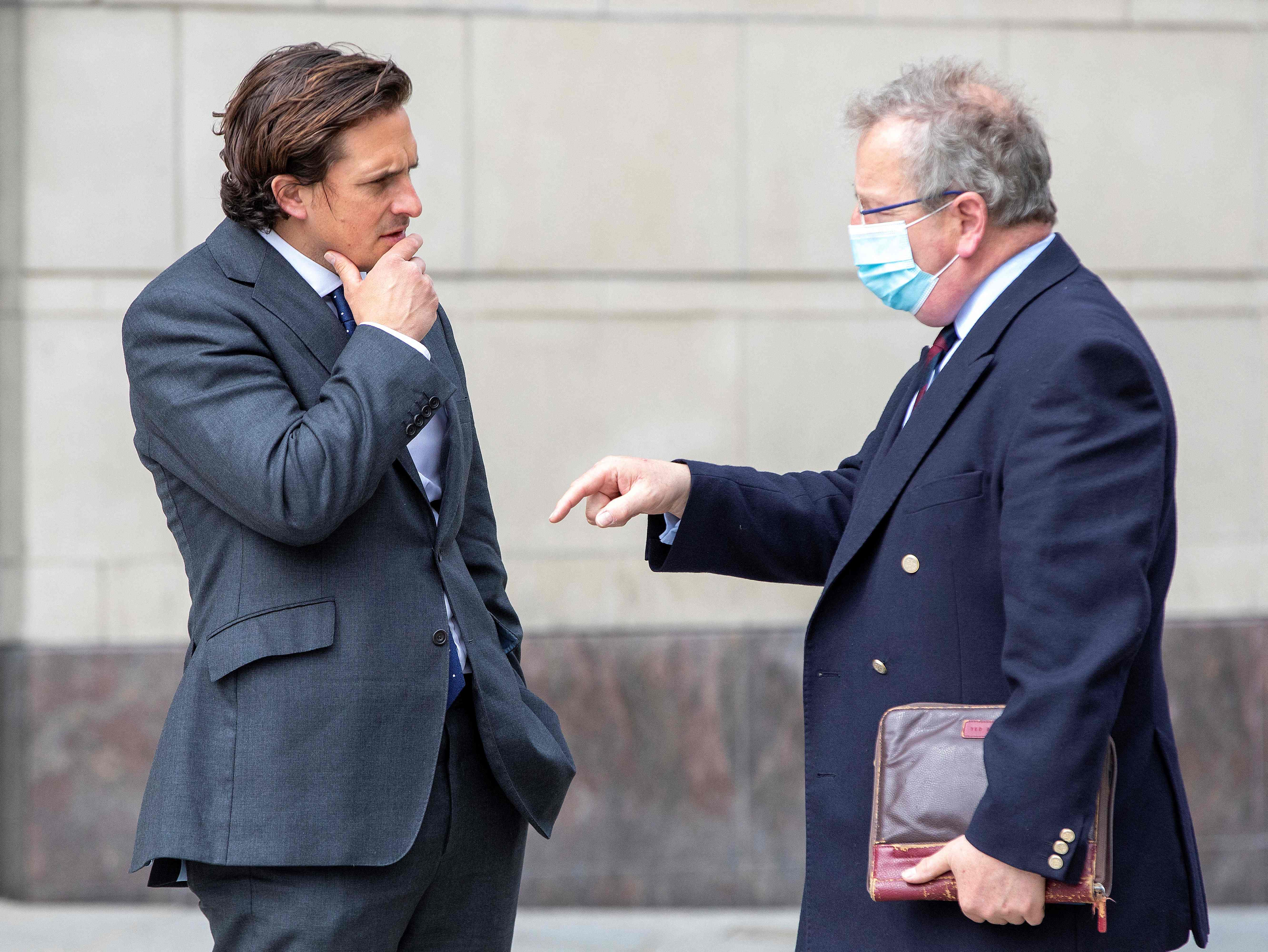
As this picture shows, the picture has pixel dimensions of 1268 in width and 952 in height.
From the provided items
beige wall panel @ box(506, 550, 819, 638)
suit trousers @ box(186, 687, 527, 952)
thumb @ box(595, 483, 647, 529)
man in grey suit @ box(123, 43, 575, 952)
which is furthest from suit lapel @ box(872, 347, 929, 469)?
beige wall panel @ box(506, 550, 819, 638)

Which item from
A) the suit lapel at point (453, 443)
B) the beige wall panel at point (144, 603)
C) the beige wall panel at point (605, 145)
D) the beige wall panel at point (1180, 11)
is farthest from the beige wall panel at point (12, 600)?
the beige wall panel at point (1180, 11)

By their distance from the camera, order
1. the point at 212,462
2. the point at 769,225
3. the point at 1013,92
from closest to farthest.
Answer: the point at 212,462 → the point at 1013,92 → the point at 769,225

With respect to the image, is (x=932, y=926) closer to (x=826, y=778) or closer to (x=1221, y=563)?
(x=826, y=778)

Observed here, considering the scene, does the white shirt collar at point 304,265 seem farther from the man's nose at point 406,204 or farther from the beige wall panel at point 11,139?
the beige wall panel at point 11,139

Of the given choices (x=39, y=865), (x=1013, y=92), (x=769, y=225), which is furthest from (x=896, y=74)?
(x=39, y=865)

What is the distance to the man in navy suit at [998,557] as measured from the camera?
181cm

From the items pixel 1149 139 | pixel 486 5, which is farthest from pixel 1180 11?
pixel 486 5

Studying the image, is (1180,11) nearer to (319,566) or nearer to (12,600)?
(319,566)

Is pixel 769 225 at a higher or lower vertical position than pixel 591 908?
higher

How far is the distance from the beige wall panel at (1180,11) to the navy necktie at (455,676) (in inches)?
155

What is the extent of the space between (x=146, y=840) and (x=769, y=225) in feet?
11.2

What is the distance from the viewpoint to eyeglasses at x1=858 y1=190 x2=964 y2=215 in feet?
7.00

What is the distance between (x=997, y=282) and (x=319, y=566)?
1202 millimetres

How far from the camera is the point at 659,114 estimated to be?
15.6 feet
